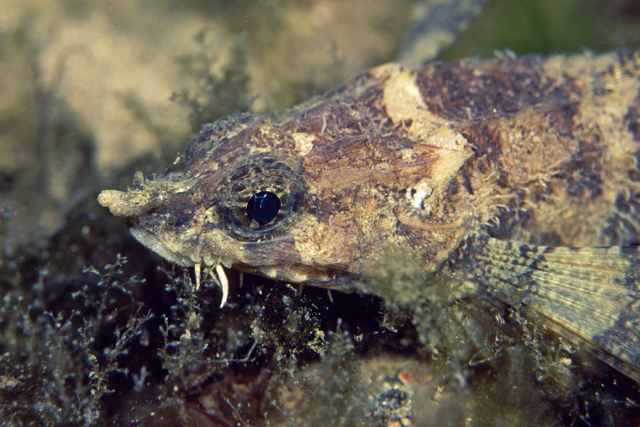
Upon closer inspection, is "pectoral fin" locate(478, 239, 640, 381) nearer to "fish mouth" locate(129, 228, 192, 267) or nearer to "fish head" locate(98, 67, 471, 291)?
"fish head" locate(98, 67, 471, 291)

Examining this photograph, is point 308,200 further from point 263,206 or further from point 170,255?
point 170,255

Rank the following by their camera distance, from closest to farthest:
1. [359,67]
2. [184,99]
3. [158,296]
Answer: [158,296], [184,99], [359,67]

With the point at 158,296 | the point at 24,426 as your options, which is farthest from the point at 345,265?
the point at 24,426

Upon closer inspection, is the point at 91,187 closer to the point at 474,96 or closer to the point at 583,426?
the point at 474,96

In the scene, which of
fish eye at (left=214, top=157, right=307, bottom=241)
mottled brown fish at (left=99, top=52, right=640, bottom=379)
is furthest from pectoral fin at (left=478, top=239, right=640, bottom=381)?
fish eye at (left=214, top=157, right=307, bottom=241)

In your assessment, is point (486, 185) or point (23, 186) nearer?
point (486, 185)

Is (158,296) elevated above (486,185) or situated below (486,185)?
below

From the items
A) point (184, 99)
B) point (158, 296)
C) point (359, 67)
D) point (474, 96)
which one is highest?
point (359, 67)

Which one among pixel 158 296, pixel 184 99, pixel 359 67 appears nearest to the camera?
pixel 158 296

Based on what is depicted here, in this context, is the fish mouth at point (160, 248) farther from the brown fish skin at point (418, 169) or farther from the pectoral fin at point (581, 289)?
the pectoral fin at point (581, 289)
